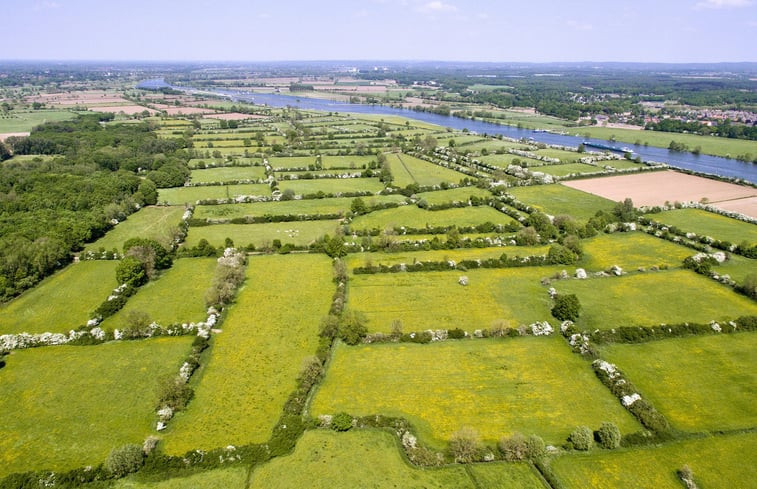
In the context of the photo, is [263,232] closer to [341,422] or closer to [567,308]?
[341,422]

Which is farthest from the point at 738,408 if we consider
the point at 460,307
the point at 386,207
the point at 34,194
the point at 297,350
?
the point at 34,194

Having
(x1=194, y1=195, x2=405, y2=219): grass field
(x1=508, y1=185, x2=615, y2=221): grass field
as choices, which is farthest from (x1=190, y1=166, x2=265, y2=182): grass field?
(x1=508, y1=185, x2=615, y2=221): grass field

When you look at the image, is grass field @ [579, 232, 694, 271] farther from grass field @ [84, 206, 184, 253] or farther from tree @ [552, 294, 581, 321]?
grass field @ [84, 206, 184, 253]

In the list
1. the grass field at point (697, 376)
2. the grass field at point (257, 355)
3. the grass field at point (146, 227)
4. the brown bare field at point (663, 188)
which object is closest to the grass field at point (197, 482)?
the grass field at point (257, 355)

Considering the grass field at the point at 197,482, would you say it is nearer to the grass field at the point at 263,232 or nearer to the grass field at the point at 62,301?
the grass field at the point at 62,301

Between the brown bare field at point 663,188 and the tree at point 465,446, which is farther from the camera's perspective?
the brown bare field at point 663,188

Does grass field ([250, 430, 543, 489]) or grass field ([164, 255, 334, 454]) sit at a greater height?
grass field ([164, 255, 334, 454])

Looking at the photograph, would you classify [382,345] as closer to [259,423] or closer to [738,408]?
[259,423]
